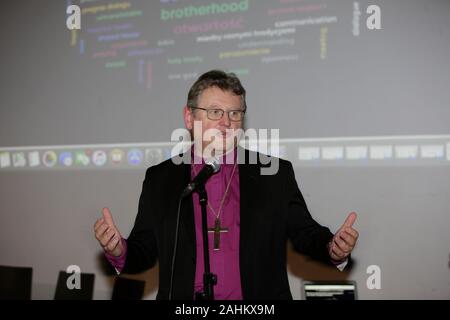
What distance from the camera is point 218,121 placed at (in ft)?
7.06

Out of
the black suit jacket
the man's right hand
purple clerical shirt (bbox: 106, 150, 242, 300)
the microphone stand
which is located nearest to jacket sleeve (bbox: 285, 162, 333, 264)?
the black suit jacket

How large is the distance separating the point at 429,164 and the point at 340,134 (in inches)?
20.7

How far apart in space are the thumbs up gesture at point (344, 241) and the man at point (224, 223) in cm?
2

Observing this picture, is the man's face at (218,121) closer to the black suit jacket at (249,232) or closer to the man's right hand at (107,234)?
the black suit jacket at (249,232)

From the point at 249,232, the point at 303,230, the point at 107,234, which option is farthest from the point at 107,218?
the point at 303,230

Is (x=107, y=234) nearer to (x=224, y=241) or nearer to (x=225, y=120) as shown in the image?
(x=224, y=241)

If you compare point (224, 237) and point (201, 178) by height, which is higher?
point (201, 178)

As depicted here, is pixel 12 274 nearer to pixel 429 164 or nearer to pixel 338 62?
pixel 338 62

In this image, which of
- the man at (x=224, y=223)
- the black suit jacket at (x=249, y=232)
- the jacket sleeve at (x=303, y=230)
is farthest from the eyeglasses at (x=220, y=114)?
the jacket sleeve at (x=303, y=230)

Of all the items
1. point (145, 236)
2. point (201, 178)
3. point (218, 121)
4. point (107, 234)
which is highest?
point (218, 121)

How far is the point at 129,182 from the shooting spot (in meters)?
3.36

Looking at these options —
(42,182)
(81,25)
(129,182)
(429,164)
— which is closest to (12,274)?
(42,182)

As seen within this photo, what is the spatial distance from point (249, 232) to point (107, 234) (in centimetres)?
61

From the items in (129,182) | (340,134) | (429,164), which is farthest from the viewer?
(129,182)
